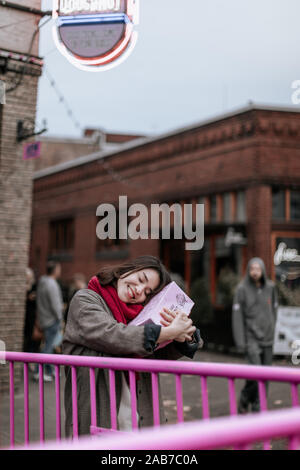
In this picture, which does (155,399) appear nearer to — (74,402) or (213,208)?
(74,402)

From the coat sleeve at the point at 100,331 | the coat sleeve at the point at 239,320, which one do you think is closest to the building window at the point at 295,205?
the coat sleeve at the point at 239,320

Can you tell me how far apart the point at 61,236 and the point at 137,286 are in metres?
21.3

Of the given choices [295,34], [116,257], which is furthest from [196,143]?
[295,34]

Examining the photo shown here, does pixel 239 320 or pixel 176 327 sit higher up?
pixel 176 327

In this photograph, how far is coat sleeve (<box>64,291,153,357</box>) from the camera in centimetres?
286

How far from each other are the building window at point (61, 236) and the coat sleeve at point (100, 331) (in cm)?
2017

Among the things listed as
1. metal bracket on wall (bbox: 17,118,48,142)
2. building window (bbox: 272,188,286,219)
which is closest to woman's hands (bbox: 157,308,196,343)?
metal bracket on wall (bbox: 17,118,48,142)

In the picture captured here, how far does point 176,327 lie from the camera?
9.48 feet

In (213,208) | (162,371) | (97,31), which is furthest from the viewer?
(213,208)

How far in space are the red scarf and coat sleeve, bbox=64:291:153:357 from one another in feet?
0.13

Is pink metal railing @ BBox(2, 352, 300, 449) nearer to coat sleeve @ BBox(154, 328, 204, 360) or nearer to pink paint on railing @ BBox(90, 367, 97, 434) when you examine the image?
pink paint on railing @ BBox(90, 367, 97, 434)

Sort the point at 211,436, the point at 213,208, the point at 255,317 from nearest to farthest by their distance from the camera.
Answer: the point at 211,436 < the point at 255,317 < the point at 213,208

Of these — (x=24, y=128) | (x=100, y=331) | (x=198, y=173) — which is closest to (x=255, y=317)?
(x=24, y=128)

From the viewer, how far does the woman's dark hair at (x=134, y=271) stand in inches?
123
